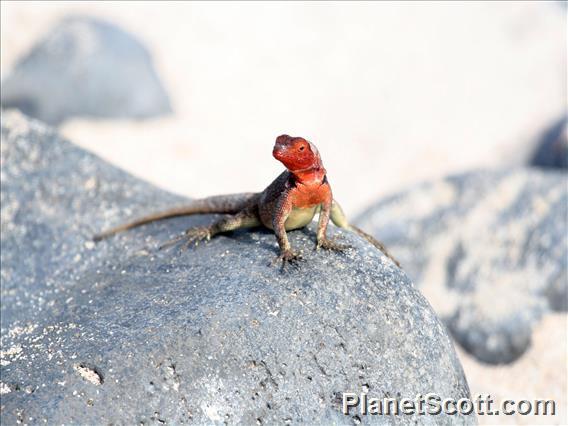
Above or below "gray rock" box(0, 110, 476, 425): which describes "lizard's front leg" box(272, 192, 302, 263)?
above

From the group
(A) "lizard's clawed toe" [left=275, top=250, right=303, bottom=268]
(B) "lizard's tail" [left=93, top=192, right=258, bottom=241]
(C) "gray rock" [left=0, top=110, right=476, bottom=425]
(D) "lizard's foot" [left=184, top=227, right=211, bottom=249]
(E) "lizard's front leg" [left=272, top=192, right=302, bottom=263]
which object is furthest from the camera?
(B) "lizard's tail" [left=93, top=192, right=258, bottom=241]

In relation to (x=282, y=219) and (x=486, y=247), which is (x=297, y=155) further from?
(x=486, y=247)

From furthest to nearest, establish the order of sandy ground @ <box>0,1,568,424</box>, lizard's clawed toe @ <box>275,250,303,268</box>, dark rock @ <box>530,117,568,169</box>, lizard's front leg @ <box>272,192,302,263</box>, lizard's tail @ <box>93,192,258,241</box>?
sandy ground @ <box>0,1,568,424</box> → dark rock @ <box>530,117,568,169</box> → lizard's tail @ <box>93,192,258,241</box> → lizard's front leg @ <box>272,192,302,263</box> → lizard's clawed toe @ <box>275,250,303,268</box>

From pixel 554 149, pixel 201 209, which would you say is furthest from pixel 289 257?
pixel 554 149

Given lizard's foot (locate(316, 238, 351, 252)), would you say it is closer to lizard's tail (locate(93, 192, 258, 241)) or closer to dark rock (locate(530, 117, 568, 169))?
lizard's tail (locate(93, 192, 258, 241))

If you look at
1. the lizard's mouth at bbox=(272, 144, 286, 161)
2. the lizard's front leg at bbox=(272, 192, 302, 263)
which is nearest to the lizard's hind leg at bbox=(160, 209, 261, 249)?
the lizard's front leg at bbox=(272, 192, 302, 263)

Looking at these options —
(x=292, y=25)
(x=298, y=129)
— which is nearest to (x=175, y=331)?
(x=298, y=129)
